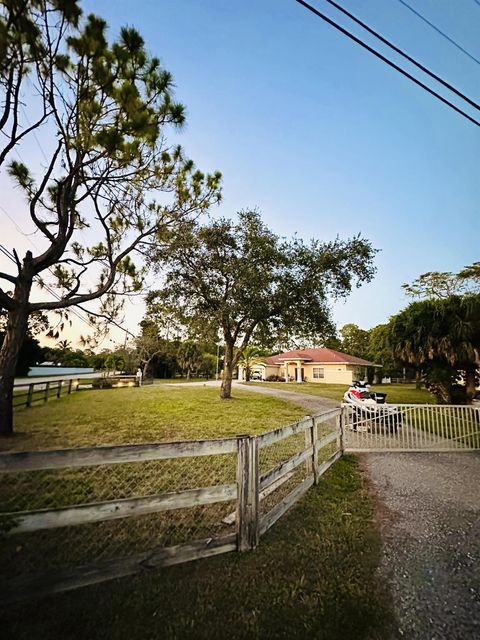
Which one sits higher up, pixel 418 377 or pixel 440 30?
pixel 440 30

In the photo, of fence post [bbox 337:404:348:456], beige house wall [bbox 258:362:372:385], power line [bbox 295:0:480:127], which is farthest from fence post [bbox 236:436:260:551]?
beige house wall [bbox 258:362:372:385]

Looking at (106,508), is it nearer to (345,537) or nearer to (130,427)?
(345,537)

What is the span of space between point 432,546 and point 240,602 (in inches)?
91.5

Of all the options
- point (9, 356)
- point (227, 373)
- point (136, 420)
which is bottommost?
point (136, 420)

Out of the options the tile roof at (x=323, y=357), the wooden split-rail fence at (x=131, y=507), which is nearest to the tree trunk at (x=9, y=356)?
the wooden split-rail fence at (x=131, y=507)

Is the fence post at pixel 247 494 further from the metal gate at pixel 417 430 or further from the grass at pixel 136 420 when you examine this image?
the grass at pixel 136 420

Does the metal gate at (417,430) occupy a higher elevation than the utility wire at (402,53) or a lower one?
lower

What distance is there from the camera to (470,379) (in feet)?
45.0

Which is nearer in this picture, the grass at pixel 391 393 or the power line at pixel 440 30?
the power line at pixel 440 30

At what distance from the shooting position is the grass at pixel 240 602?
205 cm

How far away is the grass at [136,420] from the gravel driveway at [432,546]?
4745mm

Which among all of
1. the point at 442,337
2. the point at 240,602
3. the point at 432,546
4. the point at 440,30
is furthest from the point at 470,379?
the point at 240,602

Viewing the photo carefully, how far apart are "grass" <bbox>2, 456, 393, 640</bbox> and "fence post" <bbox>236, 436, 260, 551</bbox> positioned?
0.45 ft

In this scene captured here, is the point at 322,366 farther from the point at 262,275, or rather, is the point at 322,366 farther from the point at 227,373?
the point at 262,275
